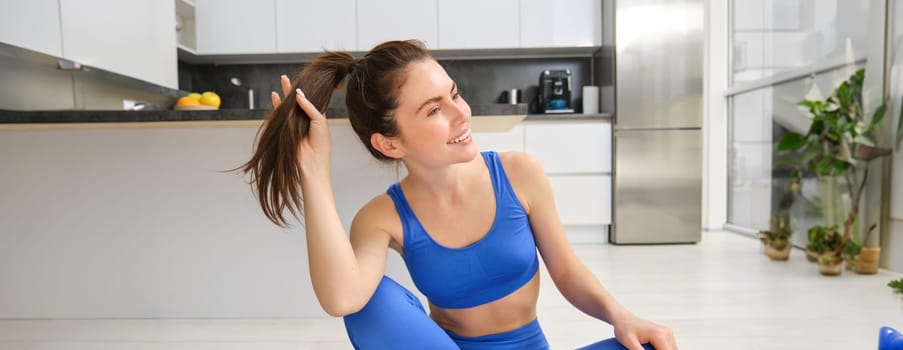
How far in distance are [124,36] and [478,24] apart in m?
2.25

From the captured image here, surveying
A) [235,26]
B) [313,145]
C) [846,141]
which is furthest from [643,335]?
[235,26]

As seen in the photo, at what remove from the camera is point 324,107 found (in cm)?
103

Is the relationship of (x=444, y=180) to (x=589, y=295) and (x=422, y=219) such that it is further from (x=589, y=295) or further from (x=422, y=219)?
(x=589, y=295)

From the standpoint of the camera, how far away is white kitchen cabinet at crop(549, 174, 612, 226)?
3984 mm

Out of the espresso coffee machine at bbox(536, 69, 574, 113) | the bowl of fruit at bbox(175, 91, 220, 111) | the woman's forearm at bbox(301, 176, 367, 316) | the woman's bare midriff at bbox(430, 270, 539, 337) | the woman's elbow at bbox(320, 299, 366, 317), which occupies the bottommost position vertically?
the woman's bare midriff at bbox(430, 270, 539, 337)

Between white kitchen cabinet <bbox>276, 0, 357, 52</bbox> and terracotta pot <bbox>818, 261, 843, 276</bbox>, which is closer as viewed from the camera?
terracotta pot <bbox>818, 261, 843, 276</bbox>

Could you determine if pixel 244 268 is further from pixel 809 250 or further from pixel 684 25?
pixel 684 25

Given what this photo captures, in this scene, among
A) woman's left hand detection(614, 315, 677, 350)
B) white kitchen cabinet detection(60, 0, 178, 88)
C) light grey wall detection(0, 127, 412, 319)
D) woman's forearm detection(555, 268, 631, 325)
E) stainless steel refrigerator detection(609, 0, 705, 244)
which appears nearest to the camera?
woman's left hand detection(614, 315, 677, 350)

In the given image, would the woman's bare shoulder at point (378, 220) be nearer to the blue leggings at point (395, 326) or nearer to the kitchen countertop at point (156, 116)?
the blue leggings at point (395, 326)

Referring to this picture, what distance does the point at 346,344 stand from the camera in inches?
72.5

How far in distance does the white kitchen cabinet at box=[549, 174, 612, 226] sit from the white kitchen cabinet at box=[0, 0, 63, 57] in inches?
115

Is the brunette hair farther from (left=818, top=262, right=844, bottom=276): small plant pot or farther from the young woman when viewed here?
(left=818, top=262, right=844, bottom=276): small plant pot

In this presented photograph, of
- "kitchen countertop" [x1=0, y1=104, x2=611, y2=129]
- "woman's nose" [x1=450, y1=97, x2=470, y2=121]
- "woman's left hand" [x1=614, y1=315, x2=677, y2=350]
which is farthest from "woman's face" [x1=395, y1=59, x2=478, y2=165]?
"kitchen countertop" [x1=0, y1=104, x2=611, y2=129]

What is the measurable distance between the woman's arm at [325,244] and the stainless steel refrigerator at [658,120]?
10.6ft
